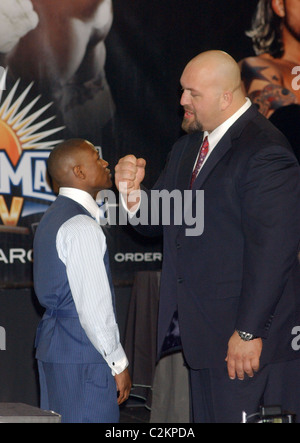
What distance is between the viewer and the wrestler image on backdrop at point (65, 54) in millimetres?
4473

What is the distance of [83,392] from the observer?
2463mm

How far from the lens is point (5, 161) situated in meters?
4.51

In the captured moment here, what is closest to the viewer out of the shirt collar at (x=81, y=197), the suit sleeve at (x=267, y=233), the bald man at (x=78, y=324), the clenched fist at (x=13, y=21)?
the suit sleeve at (x=267, y=233)

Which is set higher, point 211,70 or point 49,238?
point 211,70

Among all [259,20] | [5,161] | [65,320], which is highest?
[259,20]

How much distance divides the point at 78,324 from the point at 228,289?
1.96ft

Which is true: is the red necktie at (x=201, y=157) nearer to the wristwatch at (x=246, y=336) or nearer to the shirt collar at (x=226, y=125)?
the shirt collar at (x=226, y=125)

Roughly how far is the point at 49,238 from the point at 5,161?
6.95 ft

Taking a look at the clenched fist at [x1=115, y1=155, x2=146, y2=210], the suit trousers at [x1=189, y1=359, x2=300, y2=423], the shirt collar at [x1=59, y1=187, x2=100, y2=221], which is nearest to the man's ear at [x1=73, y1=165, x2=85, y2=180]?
the shirt collar at [x1=59, y1=187, x2=100, y2=221]

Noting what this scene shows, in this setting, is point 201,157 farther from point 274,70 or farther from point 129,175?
point 274,70

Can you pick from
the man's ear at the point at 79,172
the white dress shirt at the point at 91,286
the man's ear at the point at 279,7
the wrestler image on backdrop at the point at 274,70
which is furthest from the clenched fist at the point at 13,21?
the white dress shirt at the point at 91,286

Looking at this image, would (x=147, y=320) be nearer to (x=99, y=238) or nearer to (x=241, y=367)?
(x=99, y=238)

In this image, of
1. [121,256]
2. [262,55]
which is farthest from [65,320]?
[262,55]

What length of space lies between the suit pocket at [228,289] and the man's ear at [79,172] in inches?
30.8
